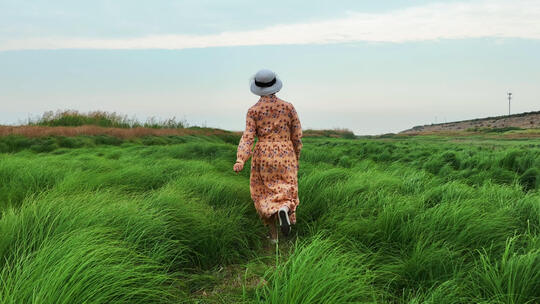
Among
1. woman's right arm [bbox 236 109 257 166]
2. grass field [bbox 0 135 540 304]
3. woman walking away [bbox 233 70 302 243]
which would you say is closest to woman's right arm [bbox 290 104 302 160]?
woman walking away [bbox 233 70 302 243]

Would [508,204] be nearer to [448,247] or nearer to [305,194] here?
[448,247]

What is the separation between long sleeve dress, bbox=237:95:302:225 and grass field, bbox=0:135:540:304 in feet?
1.25

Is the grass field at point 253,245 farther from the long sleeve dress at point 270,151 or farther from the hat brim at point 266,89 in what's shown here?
the hat brim at point 266,89

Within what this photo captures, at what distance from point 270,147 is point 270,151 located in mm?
38

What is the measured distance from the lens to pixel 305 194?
3.87m

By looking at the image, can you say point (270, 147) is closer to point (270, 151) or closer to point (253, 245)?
point (270, 151)

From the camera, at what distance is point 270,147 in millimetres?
3123

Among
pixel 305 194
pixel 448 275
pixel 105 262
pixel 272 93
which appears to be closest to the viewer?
pixel 105 262

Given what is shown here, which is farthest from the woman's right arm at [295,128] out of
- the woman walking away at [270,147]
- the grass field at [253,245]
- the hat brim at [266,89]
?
the grass field at [253,245]

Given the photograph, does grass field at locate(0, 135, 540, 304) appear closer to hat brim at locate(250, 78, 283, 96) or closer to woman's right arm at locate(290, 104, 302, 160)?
woman's right arm at locate(290, 104, 302, 160)

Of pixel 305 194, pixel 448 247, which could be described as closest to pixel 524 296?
pixel 448 247

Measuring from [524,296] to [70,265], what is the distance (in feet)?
7.80

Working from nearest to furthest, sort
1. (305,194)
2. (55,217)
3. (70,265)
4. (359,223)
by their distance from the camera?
(70,265)
(55,217)
(359,223)
(305,194)

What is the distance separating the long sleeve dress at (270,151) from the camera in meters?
3.08
